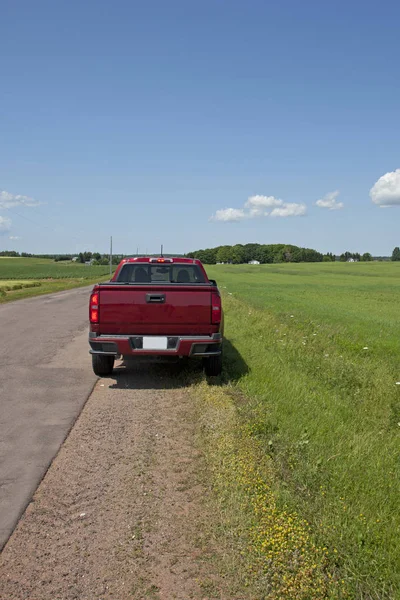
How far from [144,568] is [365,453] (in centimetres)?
245

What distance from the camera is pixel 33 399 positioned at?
6395 millimetres

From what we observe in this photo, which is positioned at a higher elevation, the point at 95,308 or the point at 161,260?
the point at 161,260

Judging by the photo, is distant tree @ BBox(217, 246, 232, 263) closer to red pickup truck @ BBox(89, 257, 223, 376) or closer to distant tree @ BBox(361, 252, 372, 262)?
distant tree @ BBox(361, 252, 372, 262)

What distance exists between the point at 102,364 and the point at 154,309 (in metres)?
1.44

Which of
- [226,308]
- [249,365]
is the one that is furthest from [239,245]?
[249,365]

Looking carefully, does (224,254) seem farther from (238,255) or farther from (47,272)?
(47,272)

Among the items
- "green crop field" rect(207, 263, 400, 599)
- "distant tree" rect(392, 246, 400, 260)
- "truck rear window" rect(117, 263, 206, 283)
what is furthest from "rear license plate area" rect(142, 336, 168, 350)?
"distant tree" rect(392, 246, 400, 260)

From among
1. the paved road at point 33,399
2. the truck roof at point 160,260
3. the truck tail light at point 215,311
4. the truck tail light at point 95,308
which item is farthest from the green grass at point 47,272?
the truck tail light at point 215,311

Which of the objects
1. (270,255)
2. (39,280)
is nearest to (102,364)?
(39,280)

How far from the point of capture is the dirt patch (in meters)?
2.66

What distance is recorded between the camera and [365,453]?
14.6 ft

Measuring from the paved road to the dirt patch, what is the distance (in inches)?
6.3

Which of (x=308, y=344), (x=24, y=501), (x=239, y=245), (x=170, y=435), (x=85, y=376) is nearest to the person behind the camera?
(x=24, y=501)

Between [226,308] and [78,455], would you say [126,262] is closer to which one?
[78,455]
